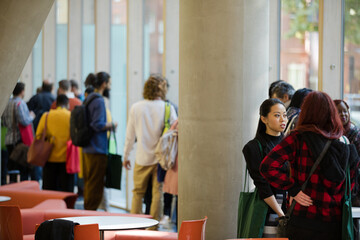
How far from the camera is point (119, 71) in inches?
377

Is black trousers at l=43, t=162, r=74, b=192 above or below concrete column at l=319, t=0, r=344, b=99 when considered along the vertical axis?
below

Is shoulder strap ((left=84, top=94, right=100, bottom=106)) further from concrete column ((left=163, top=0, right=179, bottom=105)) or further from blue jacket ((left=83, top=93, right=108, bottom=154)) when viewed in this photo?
concrete column ((left=163, top=0, right=179, bottom=105))

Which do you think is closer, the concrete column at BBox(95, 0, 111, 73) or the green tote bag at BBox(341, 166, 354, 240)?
the green tote bag at BBox(341, 166, 354, 240)

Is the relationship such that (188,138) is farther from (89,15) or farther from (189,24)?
(89,15)

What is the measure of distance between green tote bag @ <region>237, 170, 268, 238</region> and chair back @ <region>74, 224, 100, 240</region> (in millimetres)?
1018

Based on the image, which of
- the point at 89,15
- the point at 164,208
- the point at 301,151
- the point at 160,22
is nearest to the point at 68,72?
the point at 89,15

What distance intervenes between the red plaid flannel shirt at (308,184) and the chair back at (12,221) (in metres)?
1.92

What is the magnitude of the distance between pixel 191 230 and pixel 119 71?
5.78 m

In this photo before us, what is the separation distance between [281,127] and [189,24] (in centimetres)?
117

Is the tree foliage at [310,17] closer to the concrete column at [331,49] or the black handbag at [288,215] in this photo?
the concrete column at [331,49]

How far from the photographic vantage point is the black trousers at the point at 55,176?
8.47 metres

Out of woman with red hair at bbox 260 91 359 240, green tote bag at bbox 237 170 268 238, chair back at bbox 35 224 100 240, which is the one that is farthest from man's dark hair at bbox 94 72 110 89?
woman with red hair at bbox 260 91 359 240

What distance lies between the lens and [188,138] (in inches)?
200

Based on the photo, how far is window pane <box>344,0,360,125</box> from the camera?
20.1 ft
